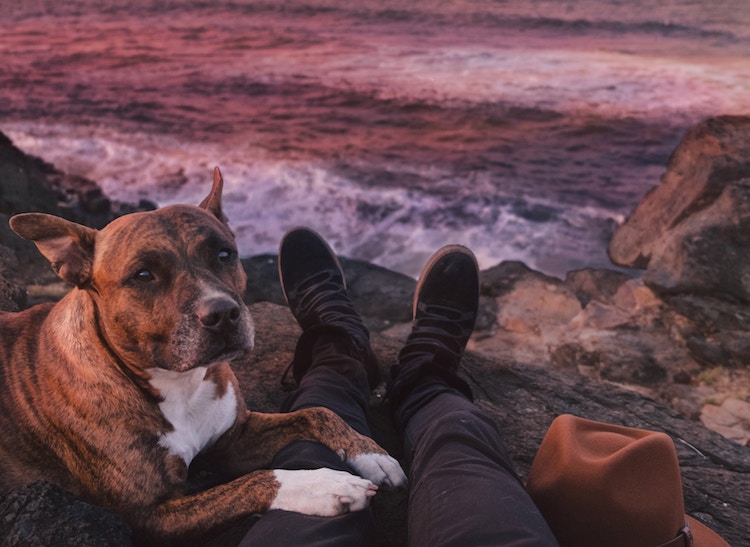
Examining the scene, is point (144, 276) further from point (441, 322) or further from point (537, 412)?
point (537, 412)

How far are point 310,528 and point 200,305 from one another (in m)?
0.77

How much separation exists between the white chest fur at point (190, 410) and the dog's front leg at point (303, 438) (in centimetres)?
11

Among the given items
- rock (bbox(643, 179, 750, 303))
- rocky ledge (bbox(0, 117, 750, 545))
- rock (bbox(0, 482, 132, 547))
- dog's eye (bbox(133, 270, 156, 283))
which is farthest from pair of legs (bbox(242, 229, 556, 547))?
rock (bbox(643, 179, 750, 303))

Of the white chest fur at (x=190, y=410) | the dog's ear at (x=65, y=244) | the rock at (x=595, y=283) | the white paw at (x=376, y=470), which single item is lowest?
the rock at (x=595, y=283)

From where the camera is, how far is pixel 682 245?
4477 mm

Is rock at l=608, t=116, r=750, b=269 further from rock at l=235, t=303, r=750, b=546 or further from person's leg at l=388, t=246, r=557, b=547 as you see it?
person's leg at l=388, t=246, r=557, b=547

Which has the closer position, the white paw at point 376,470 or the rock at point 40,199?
the white paw at point 376,470

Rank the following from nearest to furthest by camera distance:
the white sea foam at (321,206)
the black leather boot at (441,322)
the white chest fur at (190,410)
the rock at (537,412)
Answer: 1. the white chest fur at (190,410)
2. the rock at (537,412)
3. the black leather boot at (441,322)
4. the white sea foam at (321,206)

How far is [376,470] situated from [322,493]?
1.20 ft

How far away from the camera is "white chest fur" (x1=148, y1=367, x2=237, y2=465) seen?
2.00m

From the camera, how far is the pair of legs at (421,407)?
1629mm

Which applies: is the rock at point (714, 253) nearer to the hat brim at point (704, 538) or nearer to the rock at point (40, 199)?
the hat brim at point (704, 538)

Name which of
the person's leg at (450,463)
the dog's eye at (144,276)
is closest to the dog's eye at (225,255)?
the dog's eye at (144,276)

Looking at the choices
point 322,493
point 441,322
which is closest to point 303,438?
point 322,493
